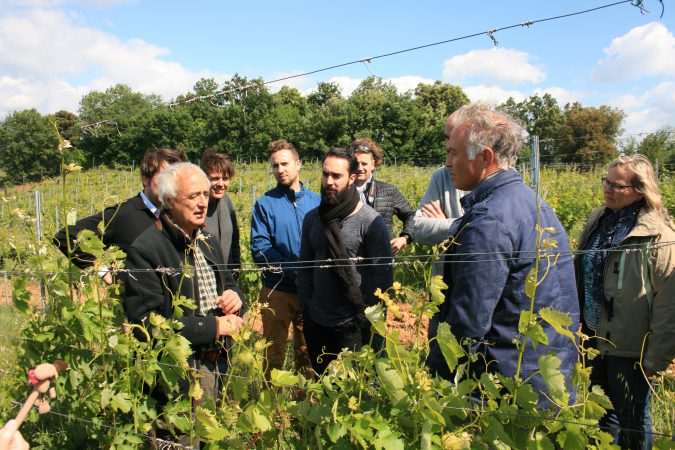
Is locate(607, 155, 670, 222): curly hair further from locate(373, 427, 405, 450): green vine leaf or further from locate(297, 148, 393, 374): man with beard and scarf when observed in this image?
locate(373, 427, 405, 450): green vine leaf

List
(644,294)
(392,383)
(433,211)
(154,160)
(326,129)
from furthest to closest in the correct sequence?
(326,129), (154,160), (433,211), (644,294), (392,383)

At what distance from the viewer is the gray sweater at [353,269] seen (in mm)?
2816

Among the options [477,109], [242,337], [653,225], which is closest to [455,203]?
[653,225]

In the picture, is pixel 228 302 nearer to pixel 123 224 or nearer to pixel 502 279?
pixel 123 224

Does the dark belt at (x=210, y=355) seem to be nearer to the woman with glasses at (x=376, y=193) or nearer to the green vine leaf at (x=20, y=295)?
the green vine leaf at (x=20, y=295)

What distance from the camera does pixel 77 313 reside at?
73.4 inches

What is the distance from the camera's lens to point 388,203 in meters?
3.90

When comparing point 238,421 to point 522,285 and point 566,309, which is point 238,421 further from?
point 566,309

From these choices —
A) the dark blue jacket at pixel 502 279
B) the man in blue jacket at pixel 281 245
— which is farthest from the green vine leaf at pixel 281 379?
the man in blue jacket at pixel 281 245

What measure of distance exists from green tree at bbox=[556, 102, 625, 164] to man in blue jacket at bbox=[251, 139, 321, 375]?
43.5 meters

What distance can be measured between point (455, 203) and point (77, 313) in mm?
2187

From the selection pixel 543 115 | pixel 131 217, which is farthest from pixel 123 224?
pixel 543 115

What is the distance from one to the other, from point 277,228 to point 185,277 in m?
1.45

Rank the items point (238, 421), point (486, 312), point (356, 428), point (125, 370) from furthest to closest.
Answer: point (125, 370), point (486, 312), point (238, 421), point (356, 428)
